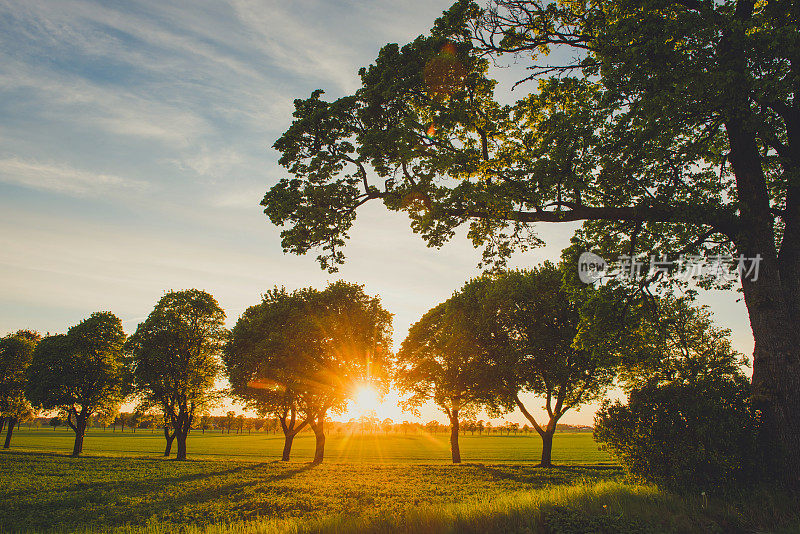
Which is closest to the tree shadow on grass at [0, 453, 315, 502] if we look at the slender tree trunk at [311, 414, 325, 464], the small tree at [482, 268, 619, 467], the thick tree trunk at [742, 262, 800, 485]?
the slender tree trunk at [311, 414, 325, 464]

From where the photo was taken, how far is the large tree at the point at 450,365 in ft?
125

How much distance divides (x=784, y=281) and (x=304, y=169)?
629 inches

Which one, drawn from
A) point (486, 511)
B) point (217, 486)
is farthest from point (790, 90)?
point (217, 486)

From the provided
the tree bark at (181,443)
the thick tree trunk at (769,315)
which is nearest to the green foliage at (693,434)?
the thick tree trunk at (769,315)

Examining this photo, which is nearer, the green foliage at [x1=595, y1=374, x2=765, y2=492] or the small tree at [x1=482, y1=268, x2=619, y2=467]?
the green foliage at [x1=595, y1=374, x2=765, y2=492]

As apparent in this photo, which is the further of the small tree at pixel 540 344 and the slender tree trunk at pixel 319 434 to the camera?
the slender tree trunk at pixel 319 434

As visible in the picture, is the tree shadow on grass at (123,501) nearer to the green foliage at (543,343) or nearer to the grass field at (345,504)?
the grass field at (345,504)

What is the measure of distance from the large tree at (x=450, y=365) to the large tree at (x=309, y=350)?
471 centimetres

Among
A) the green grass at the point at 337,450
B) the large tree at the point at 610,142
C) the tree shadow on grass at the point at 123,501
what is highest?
the large tree at the point at 610,142

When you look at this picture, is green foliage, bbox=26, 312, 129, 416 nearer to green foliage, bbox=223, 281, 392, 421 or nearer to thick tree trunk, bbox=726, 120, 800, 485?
Result: green foliage, bbox=223, 281, 392, 421

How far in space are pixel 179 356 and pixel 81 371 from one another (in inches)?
474

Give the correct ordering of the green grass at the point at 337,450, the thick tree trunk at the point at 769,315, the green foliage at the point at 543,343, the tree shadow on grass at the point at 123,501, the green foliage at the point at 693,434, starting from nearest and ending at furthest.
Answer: the green foliage at the point at 693,434, the thick tree trunk at the point at 769,315, the tree shadow on grass at the point at 123,501, the green foliage at the point at 543,343, the green grass at the point at 337,450

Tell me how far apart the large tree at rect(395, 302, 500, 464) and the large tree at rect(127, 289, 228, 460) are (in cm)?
2155

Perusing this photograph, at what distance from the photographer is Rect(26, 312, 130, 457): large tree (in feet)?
149
